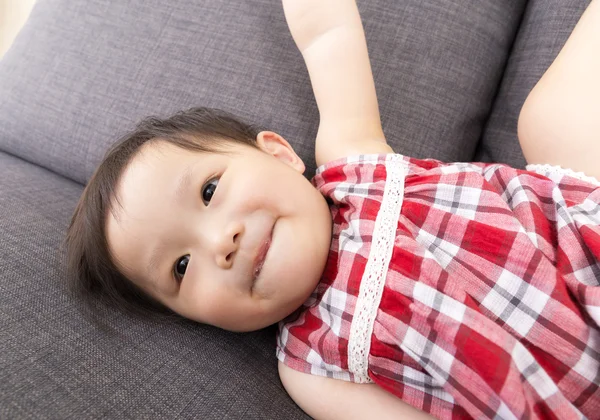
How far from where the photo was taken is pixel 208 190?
73cm

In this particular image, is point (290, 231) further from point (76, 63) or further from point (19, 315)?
point (76, 63)

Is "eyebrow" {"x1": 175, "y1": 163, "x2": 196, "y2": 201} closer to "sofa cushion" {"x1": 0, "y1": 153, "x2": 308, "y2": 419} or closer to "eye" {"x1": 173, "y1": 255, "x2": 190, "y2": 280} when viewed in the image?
"eye" {"x1": 173, "y1": 255, "x2": 190, "y2": 280}

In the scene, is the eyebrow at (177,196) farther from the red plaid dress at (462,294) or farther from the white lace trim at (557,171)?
the white lace trim at (557,171)

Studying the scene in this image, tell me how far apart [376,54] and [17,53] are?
3.17 feet

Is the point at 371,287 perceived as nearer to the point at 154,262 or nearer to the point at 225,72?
the point at 154,262

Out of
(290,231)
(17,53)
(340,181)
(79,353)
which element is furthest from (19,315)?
(17,53)

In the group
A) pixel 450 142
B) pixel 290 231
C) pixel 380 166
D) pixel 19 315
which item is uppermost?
pixel 450 142

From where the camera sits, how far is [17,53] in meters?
1.26

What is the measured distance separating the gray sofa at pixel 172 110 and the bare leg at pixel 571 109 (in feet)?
0.42

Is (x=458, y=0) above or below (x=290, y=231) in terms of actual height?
above

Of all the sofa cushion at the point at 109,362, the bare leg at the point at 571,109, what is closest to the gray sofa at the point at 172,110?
the sofa cushion at the point at 109,362

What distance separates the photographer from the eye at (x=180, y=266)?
737 mm

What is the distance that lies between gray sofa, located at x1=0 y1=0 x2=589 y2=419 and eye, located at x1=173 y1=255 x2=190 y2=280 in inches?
3.1

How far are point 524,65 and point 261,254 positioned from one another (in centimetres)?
67
